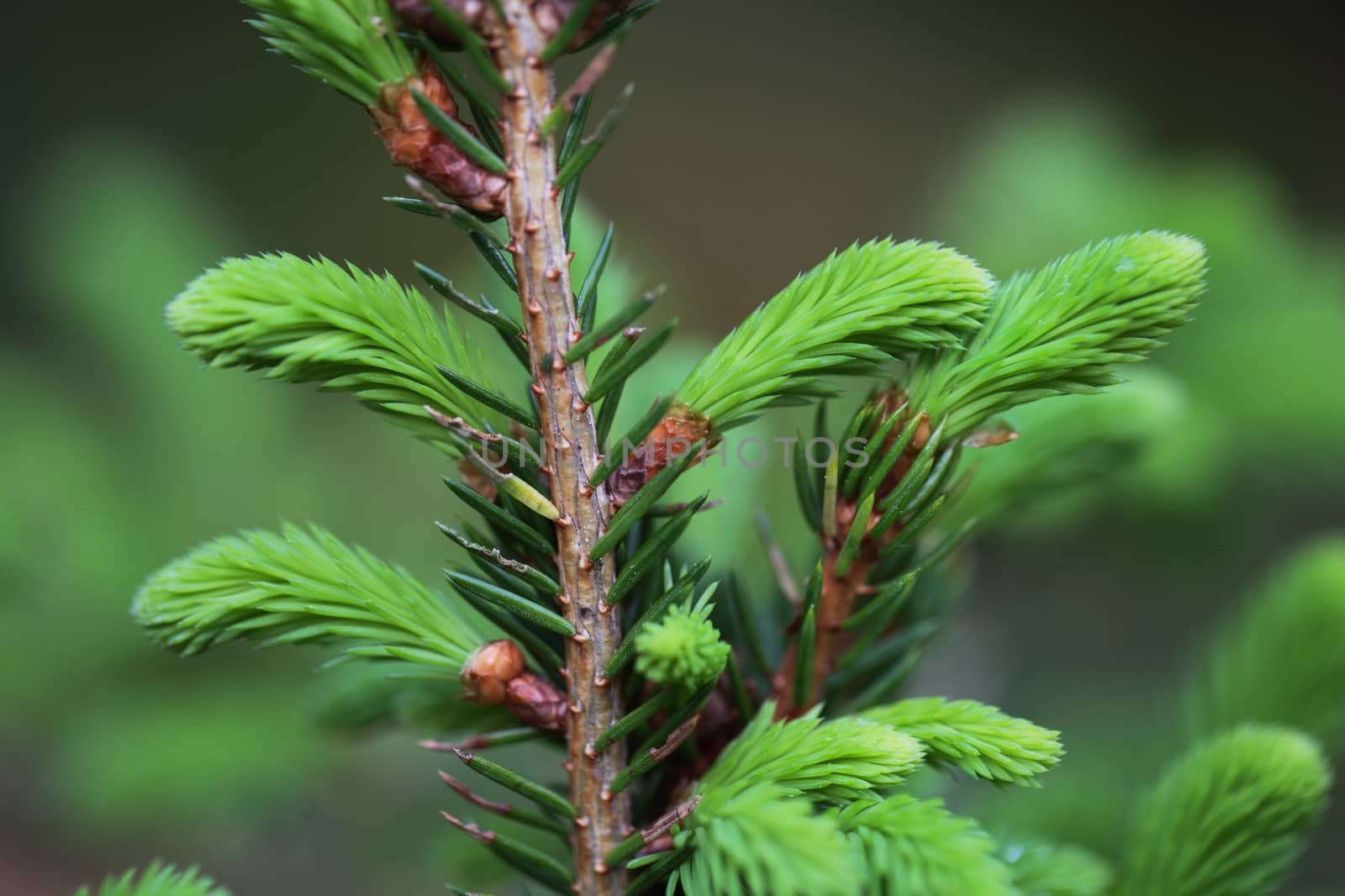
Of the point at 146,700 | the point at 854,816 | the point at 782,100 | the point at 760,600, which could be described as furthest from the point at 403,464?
the point at 782,100

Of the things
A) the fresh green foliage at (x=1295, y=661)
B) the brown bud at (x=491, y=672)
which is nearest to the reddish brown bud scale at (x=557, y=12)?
the brown bud at (x=491, y=672)

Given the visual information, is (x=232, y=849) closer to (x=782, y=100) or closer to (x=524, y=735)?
(x=524, y=735)

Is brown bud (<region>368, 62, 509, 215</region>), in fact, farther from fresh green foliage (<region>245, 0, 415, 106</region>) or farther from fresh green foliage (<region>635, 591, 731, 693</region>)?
fresh green foliage (<region>635, 591, 731, 693</region>)

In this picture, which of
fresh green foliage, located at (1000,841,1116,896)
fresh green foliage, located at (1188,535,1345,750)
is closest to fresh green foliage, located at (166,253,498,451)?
fresh green foliage, located at (1000,841,1116,896)

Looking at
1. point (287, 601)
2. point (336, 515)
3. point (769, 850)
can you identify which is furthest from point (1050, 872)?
point (336, 515)

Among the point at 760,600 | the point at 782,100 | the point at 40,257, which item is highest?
the point at 782,100
